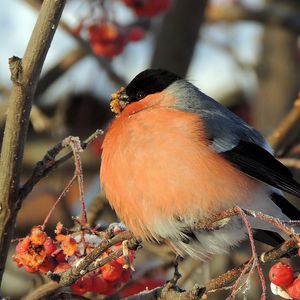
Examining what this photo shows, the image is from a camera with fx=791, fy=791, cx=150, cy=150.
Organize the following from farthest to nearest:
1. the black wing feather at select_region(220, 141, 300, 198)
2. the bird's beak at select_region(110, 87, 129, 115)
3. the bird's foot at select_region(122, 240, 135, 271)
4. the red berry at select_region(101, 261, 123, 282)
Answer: the bird's beak at select_region(110, 87, 129, 115) < the black wing feather at select_region(220, 141, 300, 198) < the red berry at select_region(101, 261, 123, 282) < the bird's foot at select_region(122, 240, 135, 271)

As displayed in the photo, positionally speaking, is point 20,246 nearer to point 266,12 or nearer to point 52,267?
point 52,267

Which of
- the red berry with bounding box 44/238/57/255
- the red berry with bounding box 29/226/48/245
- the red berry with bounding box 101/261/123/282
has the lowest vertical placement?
the red berry with bounding box 101/261/123/282

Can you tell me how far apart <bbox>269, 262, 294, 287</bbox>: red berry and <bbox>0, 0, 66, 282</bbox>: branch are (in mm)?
616

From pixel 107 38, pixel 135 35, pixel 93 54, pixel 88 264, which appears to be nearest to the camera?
pixel 88 264

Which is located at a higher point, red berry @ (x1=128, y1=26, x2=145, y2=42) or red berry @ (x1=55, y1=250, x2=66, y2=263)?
red berry @ (x1=128, y1=26, x2=145, y2=42)

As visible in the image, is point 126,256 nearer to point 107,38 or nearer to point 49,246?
point 49,246

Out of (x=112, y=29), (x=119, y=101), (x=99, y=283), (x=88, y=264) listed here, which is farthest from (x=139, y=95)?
(x=88, y=264)

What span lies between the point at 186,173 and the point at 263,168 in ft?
0.93

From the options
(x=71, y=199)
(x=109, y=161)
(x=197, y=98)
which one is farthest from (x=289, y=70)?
(x=109, y=161)

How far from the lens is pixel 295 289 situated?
1.77 meters

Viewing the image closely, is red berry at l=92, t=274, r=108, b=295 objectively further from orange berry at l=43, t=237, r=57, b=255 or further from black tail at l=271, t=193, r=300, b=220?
black tail at l=271, t=193, r=300, b=220

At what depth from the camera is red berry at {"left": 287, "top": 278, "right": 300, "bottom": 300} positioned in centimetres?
176

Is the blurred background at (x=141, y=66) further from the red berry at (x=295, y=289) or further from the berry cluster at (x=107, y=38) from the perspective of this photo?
the red berry at (x=295, y=289)

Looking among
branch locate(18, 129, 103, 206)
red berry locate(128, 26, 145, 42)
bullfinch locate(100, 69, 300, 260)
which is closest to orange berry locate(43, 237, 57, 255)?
branch locate(18, 129, 103, 206)
